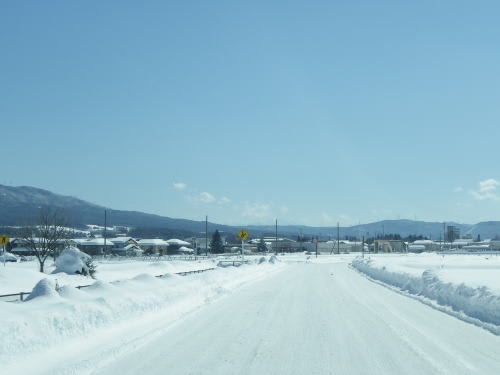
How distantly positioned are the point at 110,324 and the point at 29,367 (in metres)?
3.88

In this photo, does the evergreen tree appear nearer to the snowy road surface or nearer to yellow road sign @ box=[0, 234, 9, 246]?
yellow road sign @ box=[0, 234, 9, 246]

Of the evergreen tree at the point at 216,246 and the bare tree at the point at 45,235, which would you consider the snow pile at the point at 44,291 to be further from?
the evergreen tree at the point at 216,246

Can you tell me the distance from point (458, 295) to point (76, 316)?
35.8 ft

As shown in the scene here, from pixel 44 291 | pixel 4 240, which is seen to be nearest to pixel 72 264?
pixel 4 240

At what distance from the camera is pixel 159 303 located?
15.9 m

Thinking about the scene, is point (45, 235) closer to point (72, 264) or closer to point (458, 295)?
point (72, 264)

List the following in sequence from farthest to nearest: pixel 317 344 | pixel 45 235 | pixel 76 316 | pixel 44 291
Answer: pixel 45 235
pixel 44 291
pixel 76 316
pixel 317 344

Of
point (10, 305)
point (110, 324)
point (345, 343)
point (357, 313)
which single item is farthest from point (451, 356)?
point (10, 305)

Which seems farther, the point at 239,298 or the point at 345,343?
the point at 239,298

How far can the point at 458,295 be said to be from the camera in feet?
52.7

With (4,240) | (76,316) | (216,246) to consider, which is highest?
(4,240)

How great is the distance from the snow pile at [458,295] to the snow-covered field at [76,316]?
781 centimetres

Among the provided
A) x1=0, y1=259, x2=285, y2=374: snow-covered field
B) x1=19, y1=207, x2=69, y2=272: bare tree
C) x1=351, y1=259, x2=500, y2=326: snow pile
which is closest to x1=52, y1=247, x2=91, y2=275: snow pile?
x1=19, y1=207, x2=69, y2=272: bare tree

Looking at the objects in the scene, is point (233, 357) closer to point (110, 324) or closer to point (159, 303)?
point (110, 324)
